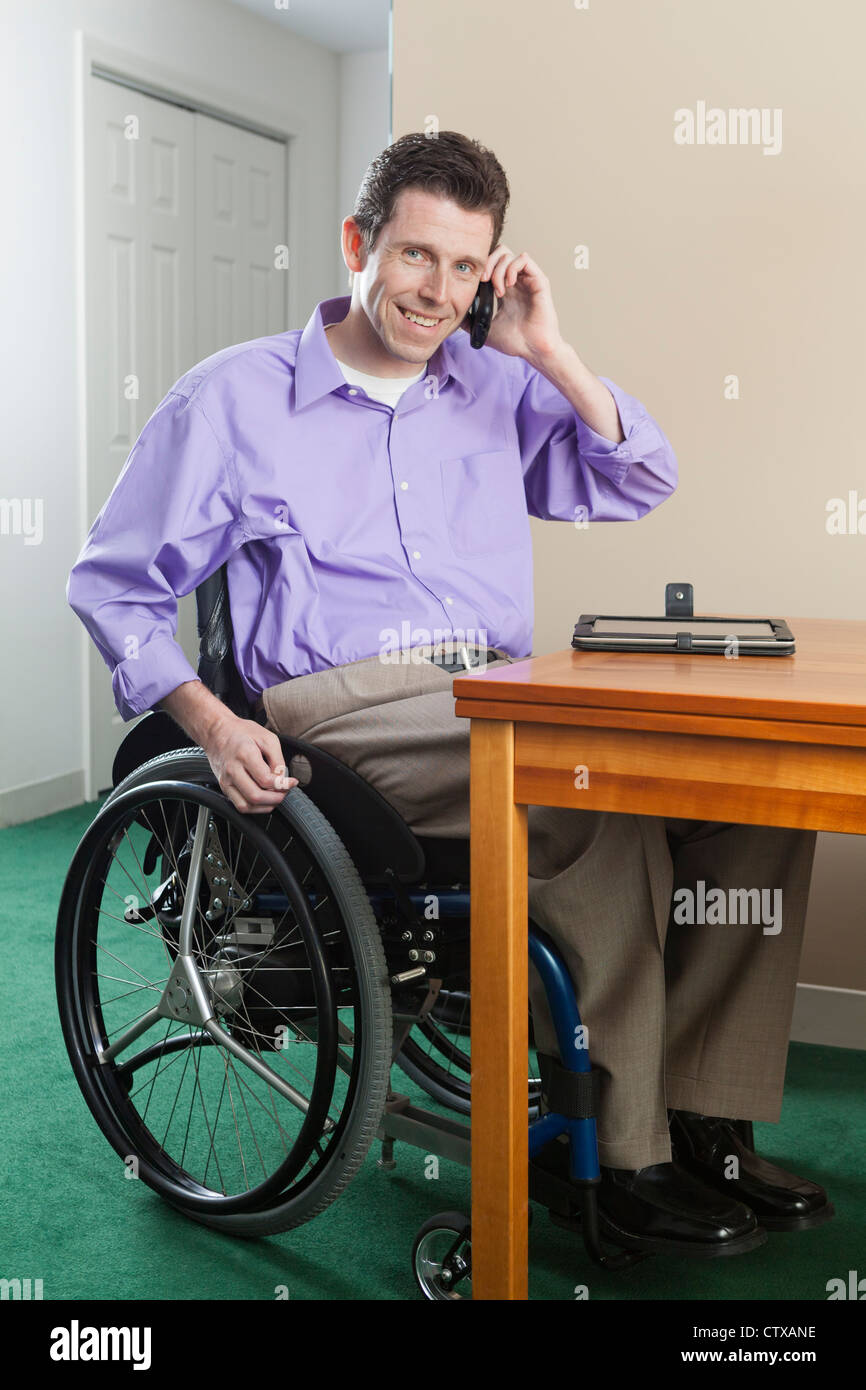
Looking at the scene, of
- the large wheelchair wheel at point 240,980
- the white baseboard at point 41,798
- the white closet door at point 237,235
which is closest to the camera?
the large wheelchair wheel at point 240,980

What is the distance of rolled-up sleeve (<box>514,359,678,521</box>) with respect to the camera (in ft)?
5.52

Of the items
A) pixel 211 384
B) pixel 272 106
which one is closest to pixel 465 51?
pixel 211 384

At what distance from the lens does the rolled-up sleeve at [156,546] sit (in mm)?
1465

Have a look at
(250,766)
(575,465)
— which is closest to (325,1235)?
(250,766)

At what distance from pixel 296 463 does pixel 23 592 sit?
2.29m

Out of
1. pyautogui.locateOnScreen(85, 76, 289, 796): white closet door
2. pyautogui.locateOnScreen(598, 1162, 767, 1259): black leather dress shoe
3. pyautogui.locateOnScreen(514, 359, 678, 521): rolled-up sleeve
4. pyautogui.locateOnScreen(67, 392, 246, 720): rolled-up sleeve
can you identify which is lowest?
pyautogui.locateOnScreen(598, 1162, 767, 1259): black leather dress shoe

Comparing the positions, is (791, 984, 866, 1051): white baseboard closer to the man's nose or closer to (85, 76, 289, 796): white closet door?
the man's nose

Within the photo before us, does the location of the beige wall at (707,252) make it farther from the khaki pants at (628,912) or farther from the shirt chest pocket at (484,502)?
the khaki pants at (628,912)

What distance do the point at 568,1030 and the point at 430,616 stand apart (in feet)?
1.67

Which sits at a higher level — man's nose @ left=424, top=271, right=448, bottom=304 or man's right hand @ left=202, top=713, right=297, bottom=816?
man's nose @ left=424, top=271, right=448, bottom=304

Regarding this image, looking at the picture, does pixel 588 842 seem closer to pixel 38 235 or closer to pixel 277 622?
pixel 277 622

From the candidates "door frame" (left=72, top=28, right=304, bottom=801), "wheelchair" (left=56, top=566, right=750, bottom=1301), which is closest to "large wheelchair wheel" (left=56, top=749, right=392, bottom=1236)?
"wheelchair" (left=56, top=566, right=750, bottom=1301)

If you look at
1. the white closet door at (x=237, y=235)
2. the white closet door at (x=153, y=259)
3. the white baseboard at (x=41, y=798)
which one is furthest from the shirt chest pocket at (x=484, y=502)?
the white closet door at (x=237, y=235)

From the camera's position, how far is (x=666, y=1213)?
1.39 m
